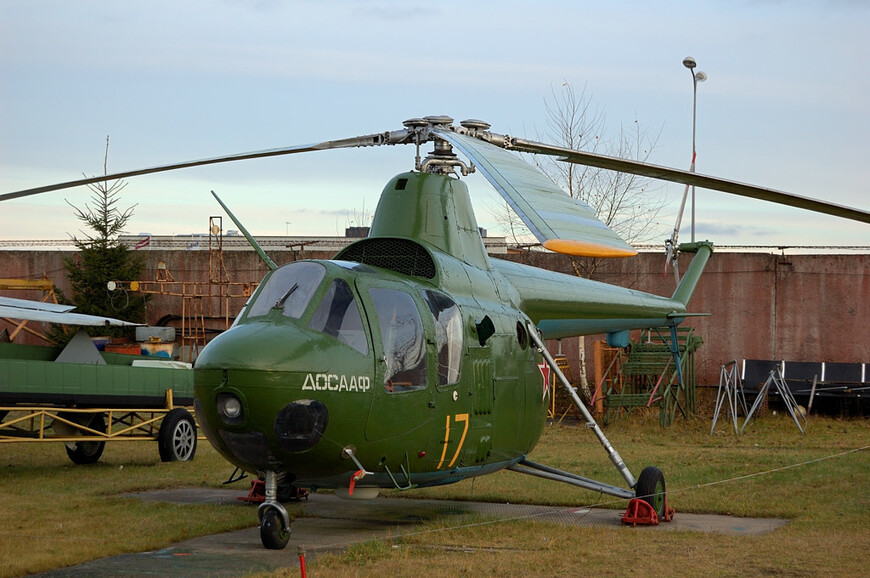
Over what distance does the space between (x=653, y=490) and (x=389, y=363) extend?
4131mm

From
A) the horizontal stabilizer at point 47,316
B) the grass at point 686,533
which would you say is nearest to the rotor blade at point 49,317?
the horizontal stabilizer at point 47,316

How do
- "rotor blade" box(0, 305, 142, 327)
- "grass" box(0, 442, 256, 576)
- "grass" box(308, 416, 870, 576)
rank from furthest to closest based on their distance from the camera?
"rotor blade" box(0, 305, 142, 327)
"grass" box(0, 442, 256, 576)
"grass" box(308, 416, 870, 576)

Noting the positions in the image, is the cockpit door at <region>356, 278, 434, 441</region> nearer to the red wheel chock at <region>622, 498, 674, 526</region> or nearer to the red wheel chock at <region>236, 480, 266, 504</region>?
the red wheel chock at <region>622, 498, 674, 526</region>

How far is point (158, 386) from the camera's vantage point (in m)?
17.3

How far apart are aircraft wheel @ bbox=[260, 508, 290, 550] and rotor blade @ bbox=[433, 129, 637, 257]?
150 inches

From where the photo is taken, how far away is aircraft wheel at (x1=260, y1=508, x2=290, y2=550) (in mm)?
9312

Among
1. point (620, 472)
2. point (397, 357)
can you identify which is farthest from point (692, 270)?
point (397, 357)

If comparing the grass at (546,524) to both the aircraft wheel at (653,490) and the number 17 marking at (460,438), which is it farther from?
the number 17 marking at (460,438)

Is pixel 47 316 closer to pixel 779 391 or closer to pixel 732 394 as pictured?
pixel 779 391

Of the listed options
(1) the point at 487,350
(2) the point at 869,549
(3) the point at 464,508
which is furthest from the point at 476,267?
(2) the point at 869,549

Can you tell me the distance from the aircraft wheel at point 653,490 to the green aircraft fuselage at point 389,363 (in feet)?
4.73

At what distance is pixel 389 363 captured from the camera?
9.53 metres

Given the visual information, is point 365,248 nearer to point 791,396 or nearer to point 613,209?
point 791,396

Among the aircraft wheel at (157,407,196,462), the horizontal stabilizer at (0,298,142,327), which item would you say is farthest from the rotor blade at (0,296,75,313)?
the aircraft wheel at (157,407,196,462)
